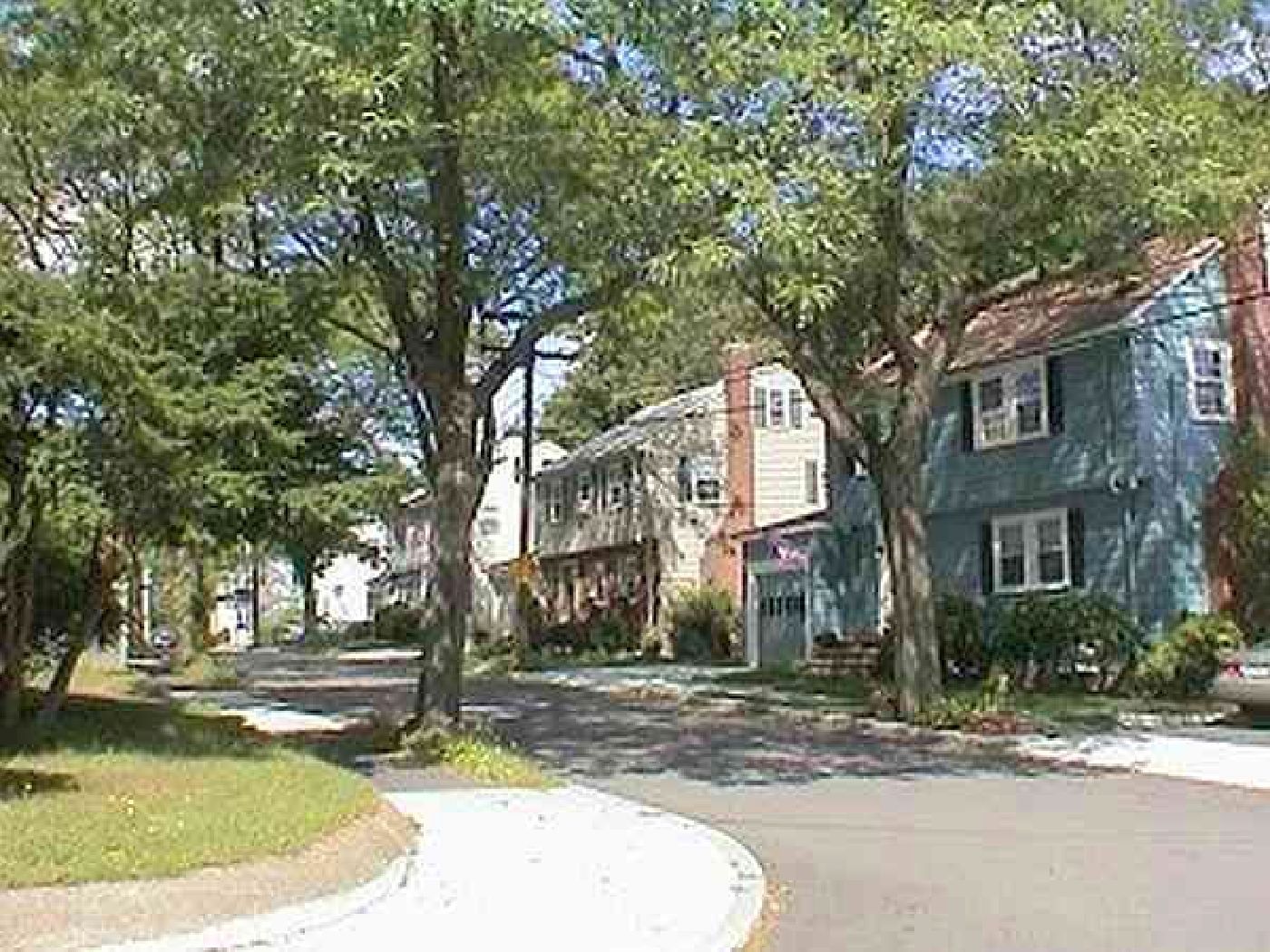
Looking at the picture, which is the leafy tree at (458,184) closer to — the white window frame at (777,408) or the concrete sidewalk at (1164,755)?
the concrete sidewalk at (1164,755)

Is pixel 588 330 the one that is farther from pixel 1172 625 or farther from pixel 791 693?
pixel 1172 625

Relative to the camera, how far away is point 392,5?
584 inches

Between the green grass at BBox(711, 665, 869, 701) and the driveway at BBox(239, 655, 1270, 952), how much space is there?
7.05m

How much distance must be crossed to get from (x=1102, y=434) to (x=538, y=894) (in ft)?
78.4

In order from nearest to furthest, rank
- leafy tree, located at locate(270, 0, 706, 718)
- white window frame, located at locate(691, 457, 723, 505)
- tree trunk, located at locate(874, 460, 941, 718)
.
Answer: leafy tree, located at locate(270, 0, 706, 718) < tree trunk, located at locate(874, 460, 941, 718) < white window frame, located at locate(691, 457, 723, 505)

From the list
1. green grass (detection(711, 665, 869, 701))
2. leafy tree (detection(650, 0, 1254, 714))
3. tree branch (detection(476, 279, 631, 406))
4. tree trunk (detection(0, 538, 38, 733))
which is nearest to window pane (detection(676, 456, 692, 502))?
green grass (detection(711, 665, 869, 701))

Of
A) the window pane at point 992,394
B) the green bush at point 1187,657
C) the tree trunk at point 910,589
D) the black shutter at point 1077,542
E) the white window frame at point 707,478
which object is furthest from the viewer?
the white window frame at point 707,478

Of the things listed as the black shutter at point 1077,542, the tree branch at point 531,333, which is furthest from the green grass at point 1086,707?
the tree branch at point 531,333

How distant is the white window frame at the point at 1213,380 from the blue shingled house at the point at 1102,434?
0.11ft

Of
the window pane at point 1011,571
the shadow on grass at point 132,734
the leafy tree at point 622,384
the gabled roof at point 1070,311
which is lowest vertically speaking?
the shadow on grass at point 132,734

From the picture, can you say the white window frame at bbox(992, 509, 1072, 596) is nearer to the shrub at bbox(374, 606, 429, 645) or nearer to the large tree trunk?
the large tree trunk

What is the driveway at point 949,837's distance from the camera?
404 inches

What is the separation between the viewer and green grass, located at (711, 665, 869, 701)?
107 feet

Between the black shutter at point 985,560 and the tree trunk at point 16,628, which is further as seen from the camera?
the black shutter at point 985,560
